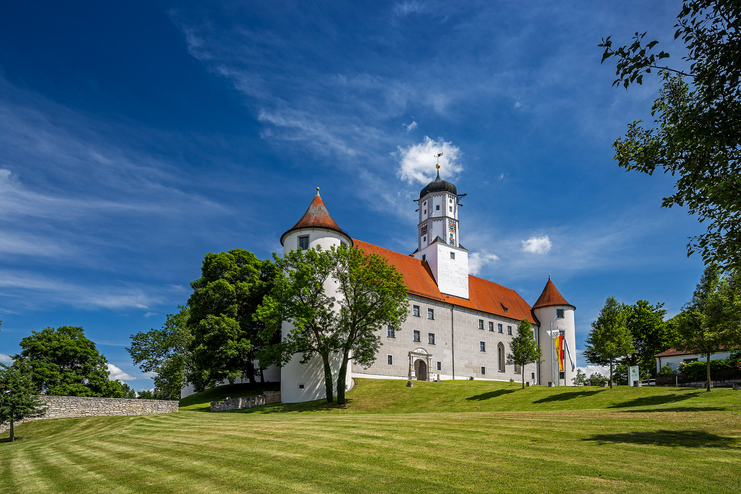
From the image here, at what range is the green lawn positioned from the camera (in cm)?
774

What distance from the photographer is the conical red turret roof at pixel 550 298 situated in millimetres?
57125

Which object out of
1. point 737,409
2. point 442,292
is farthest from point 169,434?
point 442,292

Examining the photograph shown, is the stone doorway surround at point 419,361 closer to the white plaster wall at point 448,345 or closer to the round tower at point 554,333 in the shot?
the white plaster wall at point 448,345

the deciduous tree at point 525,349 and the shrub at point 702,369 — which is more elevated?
the deciduous tree at point 525,349

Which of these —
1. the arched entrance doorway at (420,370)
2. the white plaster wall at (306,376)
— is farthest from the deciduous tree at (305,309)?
the arched entrance doorway at (420,370)

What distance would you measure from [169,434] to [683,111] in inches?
734

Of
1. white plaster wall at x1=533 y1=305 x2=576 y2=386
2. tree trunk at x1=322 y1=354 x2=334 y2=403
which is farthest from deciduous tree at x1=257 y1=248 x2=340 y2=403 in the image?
white plaster wall at x1=533 y1=305 x2=576 y2=386

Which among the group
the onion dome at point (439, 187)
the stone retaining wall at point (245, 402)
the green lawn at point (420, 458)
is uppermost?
the onion dome at point (439, 187)

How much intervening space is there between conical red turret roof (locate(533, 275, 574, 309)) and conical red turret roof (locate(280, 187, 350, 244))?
32.2 metres

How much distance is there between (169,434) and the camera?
16.8 metres

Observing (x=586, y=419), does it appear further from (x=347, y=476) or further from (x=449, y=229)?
(x=449, y=229)

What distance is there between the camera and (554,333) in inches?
2112

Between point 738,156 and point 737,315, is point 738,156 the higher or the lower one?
the higher one

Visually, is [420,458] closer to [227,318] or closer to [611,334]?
[611,334]
